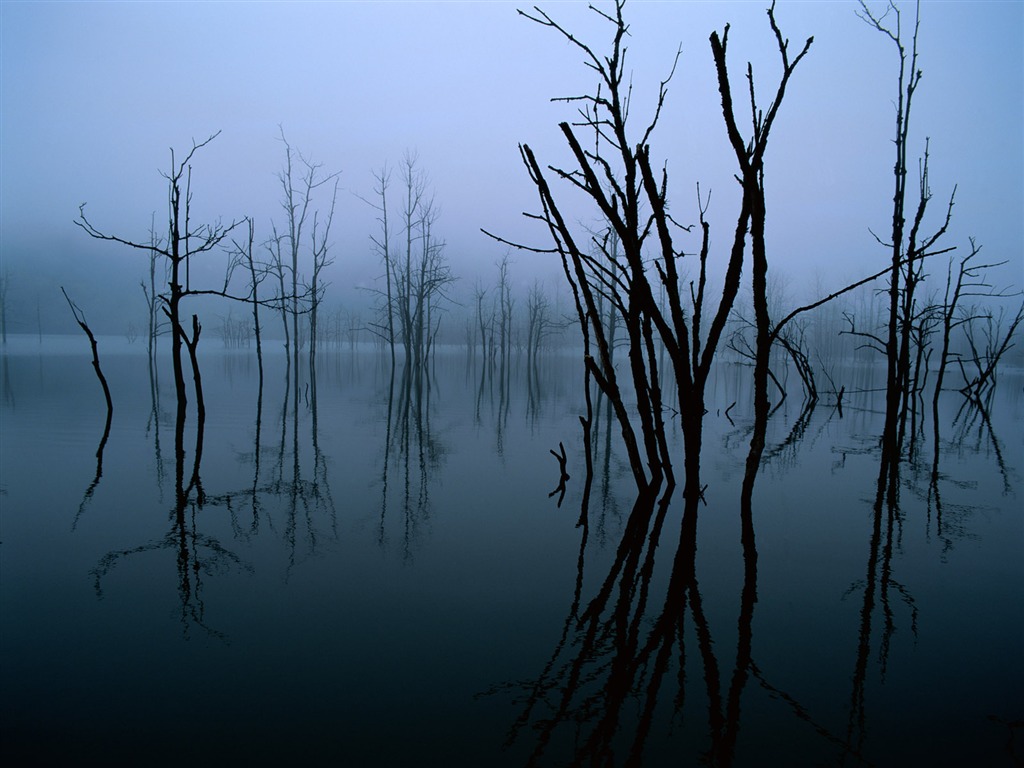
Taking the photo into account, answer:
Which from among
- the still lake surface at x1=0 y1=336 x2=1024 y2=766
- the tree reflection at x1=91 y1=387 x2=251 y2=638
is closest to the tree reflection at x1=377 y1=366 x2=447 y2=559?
the still lake surface at x1=0 y1=336 x2=1024 y2=766

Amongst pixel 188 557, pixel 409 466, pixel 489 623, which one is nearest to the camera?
pixel 489 623

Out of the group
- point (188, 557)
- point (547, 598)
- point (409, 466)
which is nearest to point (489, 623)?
point (547, 598)

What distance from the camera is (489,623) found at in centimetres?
260

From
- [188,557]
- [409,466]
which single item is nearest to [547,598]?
[188,557]

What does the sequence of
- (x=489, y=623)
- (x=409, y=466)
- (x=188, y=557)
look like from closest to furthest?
(x=489, y=623) < (x=188, y=557) < (x=409, y=466)

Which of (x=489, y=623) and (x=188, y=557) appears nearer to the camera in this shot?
(x=489, y=623)

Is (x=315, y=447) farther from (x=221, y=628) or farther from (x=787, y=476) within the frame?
(x=787, y=476)

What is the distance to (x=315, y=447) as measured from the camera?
728cm

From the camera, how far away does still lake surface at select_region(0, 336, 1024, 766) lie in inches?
72.4

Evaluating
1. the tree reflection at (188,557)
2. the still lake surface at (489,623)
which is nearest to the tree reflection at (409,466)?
the still lake surface at (489,623)

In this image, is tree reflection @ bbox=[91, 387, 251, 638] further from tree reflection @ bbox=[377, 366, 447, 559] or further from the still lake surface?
tree reflection @ bbox=[377, 366, 447, 559]

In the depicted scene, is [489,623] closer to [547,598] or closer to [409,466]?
[547,598]

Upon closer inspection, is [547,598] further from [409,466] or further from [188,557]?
[409,466]

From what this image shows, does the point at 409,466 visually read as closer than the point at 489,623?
No
